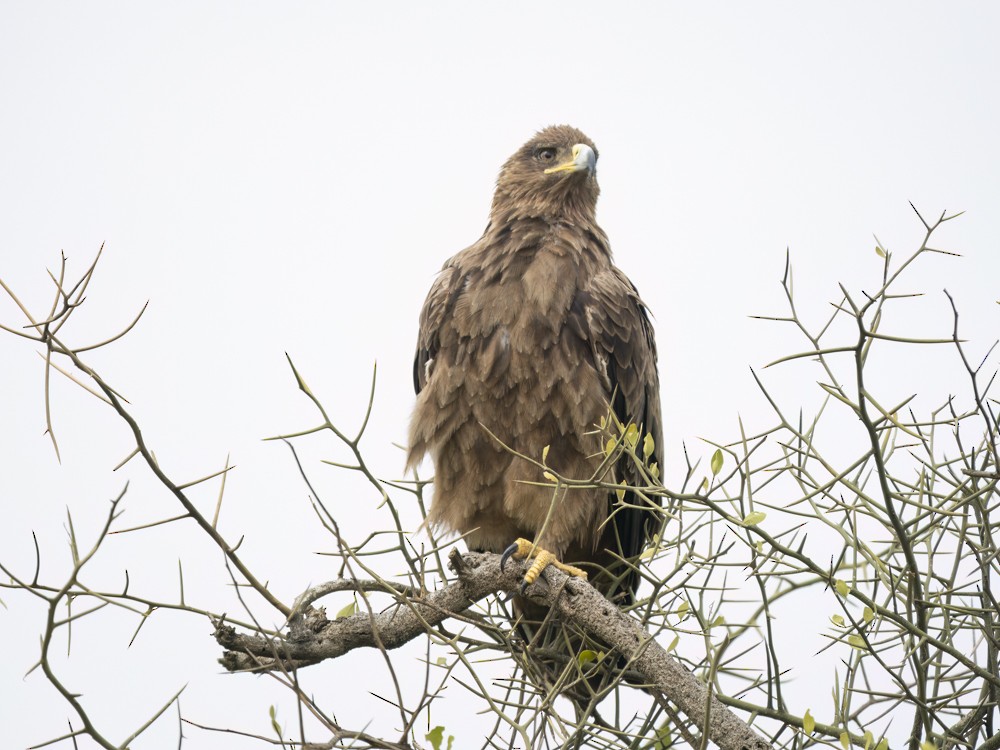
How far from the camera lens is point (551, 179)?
520 cm

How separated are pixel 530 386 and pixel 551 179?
1.26 meters

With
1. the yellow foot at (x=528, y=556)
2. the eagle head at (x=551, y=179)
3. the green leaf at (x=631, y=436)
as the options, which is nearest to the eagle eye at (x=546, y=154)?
the eagle head at (x=551, y=179)

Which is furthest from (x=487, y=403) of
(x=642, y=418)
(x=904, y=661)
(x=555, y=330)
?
(x=904, y=661)

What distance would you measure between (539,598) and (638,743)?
2.17ft

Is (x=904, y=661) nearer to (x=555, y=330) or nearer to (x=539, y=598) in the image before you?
(x=539, y=598)

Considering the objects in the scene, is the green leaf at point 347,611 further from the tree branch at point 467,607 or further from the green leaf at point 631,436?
the green leaf at point 631,436

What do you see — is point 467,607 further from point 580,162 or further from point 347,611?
point 580,162

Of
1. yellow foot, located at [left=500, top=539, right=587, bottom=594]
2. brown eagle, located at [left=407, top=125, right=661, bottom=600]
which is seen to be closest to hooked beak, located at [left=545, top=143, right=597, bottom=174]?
brown eagle, located at [left=407, top=125, right=661, bottom=600]

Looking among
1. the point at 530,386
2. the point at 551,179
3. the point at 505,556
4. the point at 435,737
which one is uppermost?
the point at 551,179

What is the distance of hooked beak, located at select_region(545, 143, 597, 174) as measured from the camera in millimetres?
5141

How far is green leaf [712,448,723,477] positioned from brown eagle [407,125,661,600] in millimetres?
1470

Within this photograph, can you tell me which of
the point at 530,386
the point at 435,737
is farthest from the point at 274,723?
the point at 530,386

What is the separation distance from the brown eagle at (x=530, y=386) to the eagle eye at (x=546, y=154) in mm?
592

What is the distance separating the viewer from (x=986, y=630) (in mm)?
2822
